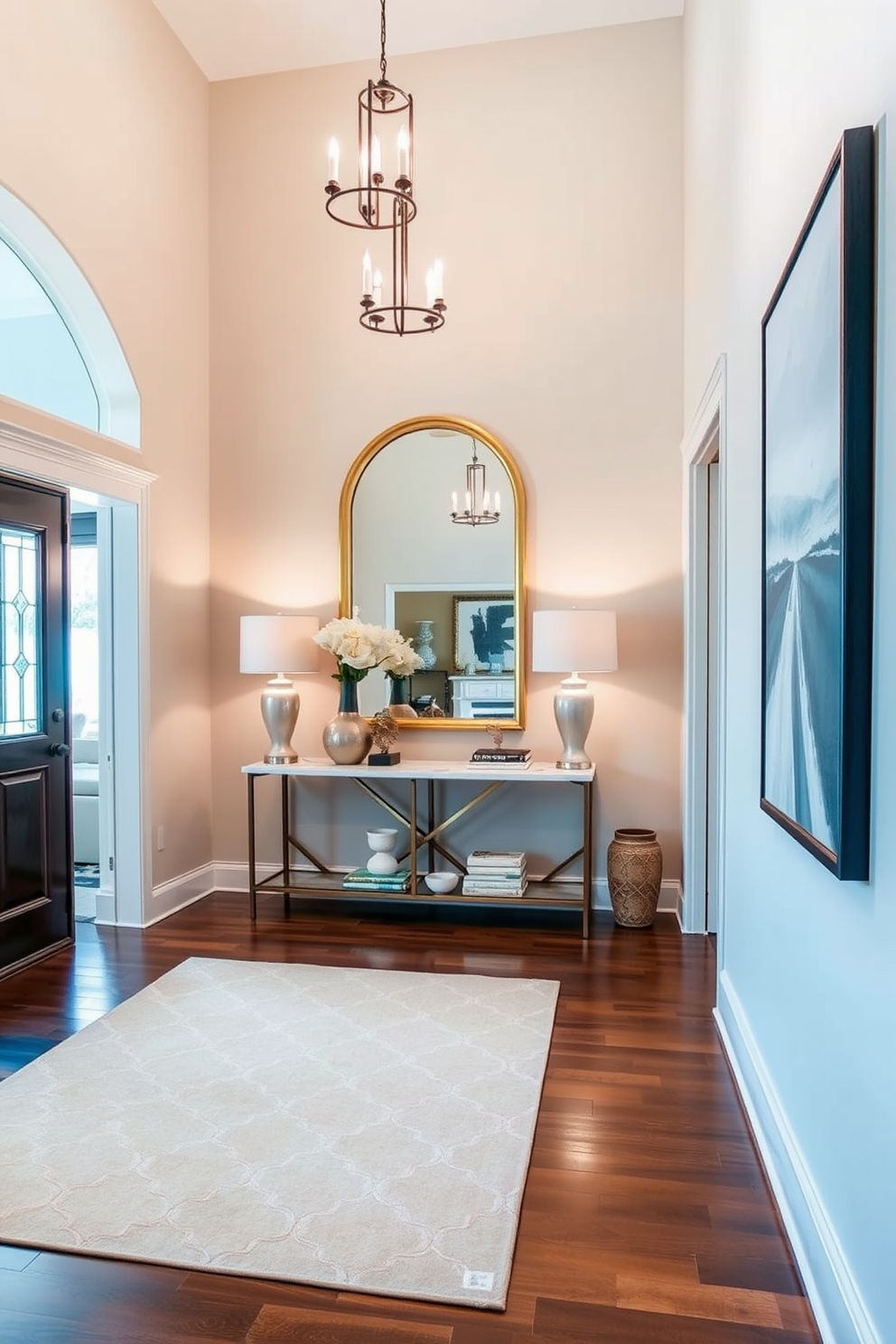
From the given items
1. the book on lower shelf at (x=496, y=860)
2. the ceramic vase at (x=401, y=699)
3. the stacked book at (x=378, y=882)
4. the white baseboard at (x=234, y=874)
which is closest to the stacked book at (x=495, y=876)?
the book on lower shelf at (x=496, y=860)

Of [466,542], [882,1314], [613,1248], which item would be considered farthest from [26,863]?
[882,1314]

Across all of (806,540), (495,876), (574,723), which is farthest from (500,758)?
(806,540)

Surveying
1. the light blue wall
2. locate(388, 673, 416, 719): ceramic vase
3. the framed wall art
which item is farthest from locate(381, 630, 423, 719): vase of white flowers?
the light blue wall

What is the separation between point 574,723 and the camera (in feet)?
15.0

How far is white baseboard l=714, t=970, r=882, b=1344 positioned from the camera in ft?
5.38

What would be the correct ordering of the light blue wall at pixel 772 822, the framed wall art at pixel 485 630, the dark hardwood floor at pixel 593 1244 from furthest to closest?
the framed wall art at pixel 485 630 → the dark hardwood floor at pixel 593 1244 → the light blue wall at pixel 772 822

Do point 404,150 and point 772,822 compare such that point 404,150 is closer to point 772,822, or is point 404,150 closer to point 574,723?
point 772,822

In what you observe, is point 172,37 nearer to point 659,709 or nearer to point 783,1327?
point 659,709

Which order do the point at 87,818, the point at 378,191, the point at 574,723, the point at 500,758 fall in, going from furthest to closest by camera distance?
the point at 87,818 < the point at 500,758 < the point at 574,723 < the point at 378,191

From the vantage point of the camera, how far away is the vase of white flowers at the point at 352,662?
473 centimetres

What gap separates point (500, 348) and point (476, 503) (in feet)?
2.66

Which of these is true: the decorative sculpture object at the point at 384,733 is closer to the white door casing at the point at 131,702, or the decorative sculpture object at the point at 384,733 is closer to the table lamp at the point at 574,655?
the table lamp at the point at 574,655

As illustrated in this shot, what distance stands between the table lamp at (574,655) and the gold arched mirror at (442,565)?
39 cm

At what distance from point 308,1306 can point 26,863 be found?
267 cm
